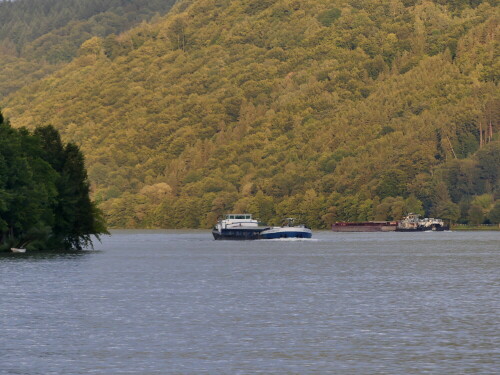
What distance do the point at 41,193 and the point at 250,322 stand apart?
9283 centimetres

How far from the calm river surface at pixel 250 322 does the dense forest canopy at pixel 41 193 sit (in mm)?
31596

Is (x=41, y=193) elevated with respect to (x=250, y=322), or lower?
elevated

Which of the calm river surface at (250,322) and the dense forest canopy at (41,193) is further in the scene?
the dense forest canopy at (41,193)

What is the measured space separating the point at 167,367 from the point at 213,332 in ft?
42.5

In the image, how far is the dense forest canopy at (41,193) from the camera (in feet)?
511

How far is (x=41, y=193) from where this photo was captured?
15775cm

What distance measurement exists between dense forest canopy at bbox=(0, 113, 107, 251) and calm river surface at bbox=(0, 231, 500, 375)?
31.6 m

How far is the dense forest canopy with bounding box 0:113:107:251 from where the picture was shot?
156m

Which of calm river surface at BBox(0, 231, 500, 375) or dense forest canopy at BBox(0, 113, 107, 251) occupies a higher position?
dense forest canopy at BBox(0, 113, 107, 251)

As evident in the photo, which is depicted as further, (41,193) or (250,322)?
(41,193)

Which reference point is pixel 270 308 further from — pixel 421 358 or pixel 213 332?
pixel 421 358

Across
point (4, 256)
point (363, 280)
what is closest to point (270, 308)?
point (363, 280)

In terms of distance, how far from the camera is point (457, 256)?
171750 mm

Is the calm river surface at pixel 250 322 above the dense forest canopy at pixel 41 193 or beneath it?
beneath
